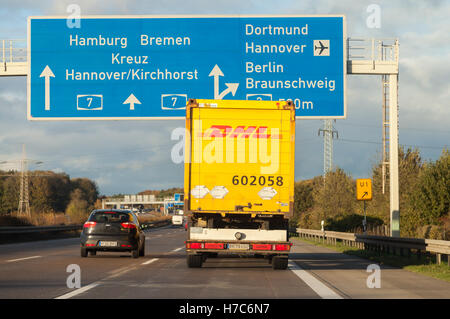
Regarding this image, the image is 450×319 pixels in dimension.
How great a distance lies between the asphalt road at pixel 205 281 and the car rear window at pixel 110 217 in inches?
81.9

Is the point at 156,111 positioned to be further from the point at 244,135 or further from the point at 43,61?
the point at 244,135

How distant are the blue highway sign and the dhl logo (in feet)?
18.3

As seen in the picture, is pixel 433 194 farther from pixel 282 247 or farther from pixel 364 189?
pixel 282 247

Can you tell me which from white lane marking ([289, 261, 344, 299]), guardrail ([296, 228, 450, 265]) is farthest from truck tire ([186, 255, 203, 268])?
guardrail ([296, 228, 450, 265])

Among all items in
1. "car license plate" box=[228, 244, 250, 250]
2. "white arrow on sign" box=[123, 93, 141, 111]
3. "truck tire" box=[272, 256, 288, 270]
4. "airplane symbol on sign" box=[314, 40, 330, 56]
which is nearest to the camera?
"car license plate" box=[228, 244, 250, 250]

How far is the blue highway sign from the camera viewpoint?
71.9 ft

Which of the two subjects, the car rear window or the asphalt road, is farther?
the car rear window

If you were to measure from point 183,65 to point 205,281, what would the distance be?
1017cm

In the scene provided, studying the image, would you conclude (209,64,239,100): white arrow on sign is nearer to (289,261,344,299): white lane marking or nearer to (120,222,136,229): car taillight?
(120,222,136,229): car taillight

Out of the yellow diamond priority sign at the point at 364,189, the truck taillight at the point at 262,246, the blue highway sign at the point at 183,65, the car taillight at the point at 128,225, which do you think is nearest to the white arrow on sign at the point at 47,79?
the blue highway sign at the point at 183,65

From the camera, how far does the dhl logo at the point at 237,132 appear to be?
16.3 meters

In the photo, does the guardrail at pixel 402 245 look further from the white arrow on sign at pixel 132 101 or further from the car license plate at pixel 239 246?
the white arrow on sign at pixel 132 101

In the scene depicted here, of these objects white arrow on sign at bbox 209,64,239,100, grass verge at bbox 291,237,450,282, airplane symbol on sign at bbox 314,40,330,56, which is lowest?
grass verge at bbox 291,237,450,282

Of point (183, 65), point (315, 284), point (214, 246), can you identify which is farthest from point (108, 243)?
point (315, 284)
